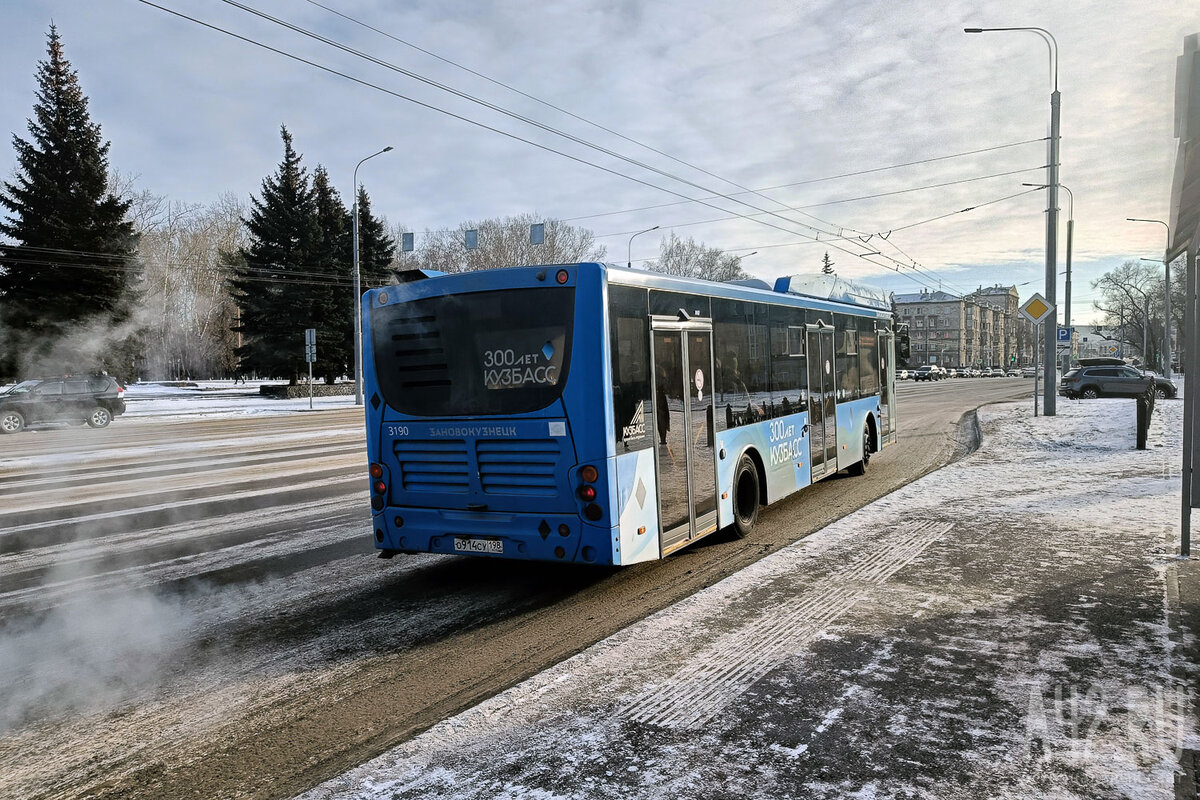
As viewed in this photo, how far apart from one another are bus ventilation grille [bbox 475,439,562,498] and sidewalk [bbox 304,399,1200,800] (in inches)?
51.7

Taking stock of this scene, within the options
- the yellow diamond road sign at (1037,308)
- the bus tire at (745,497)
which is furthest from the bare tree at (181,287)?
the yellow diamond road sign at (1037,308)

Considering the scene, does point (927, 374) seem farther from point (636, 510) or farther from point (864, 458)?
point (636, 510)

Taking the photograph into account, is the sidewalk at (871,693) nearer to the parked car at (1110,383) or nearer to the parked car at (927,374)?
the parked car at (1110,383)

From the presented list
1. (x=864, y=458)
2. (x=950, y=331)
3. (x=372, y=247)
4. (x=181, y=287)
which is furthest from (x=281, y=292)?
(x=950, y=331)

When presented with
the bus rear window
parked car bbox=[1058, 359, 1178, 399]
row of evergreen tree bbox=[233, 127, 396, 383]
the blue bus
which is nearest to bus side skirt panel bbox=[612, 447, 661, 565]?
the blue bus

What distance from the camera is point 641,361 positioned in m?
6.04

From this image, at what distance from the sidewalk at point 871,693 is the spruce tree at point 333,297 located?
42.4 meters

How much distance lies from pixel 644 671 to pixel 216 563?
465 cm

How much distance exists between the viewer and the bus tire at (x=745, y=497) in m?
7.69

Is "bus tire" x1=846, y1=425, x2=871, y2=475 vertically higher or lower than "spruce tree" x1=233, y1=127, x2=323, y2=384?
lower

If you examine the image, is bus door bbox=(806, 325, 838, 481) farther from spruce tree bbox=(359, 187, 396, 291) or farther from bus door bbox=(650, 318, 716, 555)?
spruce tree bbox=(359, 187, 396, 291)

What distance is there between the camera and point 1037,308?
722 inches

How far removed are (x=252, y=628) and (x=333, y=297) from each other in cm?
4371

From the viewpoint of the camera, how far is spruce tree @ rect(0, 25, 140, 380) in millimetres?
7020
